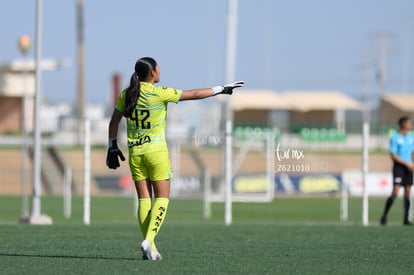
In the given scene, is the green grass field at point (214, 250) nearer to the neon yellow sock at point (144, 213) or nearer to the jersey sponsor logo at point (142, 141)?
the neon yellow sock at point (144, 213)

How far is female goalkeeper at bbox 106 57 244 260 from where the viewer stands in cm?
1066

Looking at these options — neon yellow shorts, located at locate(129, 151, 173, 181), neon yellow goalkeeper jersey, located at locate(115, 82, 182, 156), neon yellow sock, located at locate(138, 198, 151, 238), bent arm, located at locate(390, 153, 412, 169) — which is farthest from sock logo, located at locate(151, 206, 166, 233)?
bent arm, located at locate(390, 153, 412, 169)

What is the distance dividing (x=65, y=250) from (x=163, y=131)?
211 cm

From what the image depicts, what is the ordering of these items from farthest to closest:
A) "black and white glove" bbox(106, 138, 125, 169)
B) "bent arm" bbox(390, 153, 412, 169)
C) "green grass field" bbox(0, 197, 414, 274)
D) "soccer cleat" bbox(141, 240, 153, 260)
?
"bent arm" bbox(390, 153, 412, 169) → "black and white glove" bbox(106, 138, 125, 169) → "soccer cleat" bbox(141, 240, 153, 260) → "green grass field" bbox(0, 197, 414, 274)

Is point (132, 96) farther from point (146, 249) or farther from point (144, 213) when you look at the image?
point (146, 249)

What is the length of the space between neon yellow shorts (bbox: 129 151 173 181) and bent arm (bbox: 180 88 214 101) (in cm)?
60

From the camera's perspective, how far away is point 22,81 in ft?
179

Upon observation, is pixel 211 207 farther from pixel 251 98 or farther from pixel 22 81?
pixel 251 98

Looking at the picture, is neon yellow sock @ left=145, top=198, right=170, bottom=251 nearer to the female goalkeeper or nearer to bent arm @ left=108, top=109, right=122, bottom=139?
the female goalkeeper

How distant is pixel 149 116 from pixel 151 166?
20.0 inches

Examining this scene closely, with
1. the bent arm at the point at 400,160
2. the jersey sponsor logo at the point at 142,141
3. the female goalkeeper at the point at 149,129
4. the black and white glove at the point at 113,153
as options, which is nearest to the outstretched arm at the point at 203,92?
the female goalkeeper at the point at 149,129

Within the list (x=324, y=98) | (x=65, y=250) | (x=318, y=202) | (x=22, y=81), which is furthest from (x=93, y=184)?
(x=324, y=98)

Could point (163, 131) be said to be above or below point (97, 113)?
above

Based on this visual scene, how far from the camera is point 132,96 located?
418 inches
